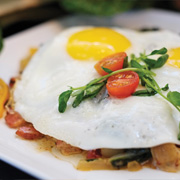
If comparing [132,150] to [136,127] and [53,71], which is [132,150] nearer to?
[136,127]

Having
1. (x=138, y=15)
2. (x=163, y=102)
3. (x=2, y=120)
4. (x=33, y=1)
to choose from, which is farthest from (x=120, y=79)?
(x=33, y=1)

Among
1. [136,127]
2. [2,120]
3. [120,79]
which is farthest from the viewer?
[2,120]

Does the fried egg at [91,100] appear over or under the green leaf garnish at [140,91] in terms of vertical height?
under

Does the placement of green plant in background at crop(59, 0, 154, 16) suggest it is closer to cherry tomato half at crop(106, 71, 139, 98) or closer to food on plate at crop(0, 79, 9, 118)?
food on plate at crop(0, 79, 9, 118)

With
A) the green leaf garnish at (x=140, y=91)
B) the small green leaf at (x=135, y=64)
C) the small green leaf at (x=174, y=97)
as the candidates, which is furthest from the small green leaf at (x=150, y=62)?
the small green leaf at (x=174, y=97)

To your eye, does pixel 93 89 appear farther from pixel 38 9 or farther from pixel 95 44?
pixel 38 9

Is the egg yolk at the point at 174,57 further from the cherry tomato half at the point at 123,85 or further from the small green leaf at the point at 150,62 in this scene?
the cherry tomato half at the point at 123,85
